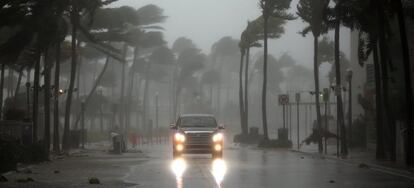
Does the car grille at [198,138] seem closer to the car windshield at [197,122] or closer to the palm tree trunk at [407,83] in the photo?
the car windshield at [197,122]

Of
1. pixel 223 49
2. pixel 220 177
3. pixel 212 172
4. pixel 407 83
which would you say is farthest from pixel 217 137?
pixel 223 49

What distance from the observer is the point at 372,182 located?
861 inches

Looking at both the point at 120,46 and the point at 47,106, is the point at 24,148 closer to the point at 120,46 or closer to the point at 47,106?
the point at 47,106

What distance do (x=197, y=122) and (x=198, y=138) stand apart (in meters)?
1.63

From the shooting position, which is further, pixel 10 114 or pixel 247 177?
pixel 10 114

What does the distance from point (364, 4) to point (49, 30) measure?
12.1 meters

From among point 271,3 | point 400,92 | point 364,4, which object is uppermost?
point 271,3

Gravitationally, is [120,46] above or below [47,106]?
above

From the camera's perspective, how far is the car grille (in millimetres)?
35938

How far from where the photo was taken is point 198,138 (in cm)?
3594

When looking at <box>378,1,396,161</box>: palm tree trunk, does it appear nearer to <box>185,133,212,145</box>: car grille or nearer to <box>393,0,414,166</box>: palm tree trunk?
<box>393,0,414,166</box>: palm tree trunk

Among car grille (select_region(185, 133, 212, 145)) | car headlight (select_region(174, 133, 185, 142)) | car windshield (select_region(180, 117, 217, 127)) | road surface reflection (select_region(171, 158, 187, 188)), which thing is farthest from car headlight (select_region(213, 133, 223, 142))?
road surface reflection (select_region(171, 158, 187, 188))

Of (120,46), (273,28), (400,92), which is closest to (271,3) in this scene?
(273,28)

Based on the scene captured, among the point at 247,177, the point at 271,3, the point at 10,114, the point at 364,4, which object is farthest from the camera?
the point at 271,3
